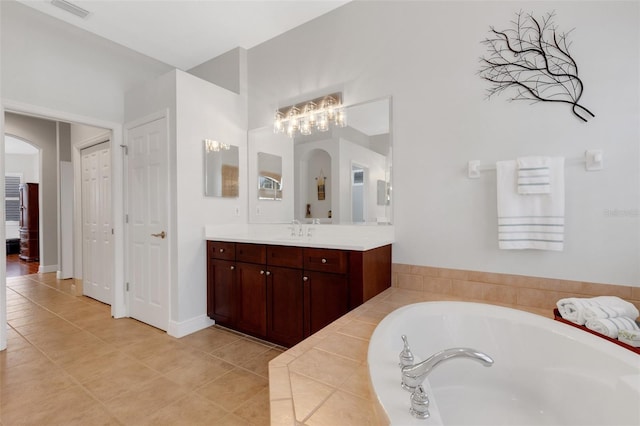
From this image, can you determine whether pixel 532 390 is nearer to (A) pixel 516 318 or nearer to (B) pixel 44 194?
(A) pixel 516 318

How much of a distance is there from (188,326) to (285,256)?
4.18ft

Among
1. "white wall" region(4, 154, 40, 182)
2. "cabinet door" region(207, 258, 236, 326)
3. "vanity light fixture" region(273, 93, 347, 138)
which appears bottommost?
"cabinet door" region(207, 258, 236, 326)

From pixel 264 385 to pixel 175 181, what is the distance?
6.21ft

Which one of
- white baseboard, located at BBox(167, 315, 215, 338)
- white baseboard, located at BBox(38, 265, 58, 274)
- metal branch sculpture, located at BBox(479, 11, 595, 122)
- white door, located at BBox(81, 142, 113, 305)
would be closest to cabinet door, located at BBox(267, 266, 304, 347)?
white baseboard, located at BBox(167, 315, 215, 338)

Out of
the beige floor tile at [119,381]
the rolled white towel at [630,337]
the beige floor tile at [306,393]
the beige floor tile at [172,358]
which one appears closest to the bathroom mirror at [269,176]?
the beige floor tile at [172,358]

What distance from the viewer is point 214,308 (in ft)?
9.41

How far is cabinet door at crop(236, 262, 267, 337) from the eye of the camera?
2.49 m

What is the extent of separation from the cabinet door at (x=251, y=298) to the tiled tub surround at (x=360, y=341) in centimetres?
98

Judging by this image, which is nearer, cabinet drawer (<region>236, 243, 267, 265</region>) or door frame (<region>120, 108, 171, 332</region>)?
cabinet drawer (<region>236, 243, 267, 265</region>)

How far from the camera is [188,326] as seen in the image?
277cm

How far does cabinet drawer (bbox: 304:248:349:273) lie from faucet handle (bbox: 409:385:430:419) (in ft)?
3.99

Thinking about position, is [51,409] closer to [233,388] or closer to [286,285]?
[233,388]

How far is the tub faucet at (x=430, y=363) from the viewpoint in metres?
0.83

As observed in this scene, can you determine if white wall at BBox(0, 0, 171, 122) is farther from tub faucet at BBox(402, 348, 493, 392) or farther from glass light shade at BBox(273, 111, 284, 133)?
tub faucet at BBox(402, 348, 493, 392)
